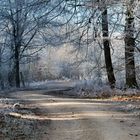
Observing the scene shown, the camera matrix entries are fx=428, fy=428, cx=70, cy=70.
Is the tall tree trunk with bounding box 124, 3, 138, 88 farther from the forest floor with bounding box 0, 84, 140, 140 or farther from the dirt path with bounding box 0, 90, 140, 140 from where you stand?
the dirt path with bounding box 0, 90, 140, 140

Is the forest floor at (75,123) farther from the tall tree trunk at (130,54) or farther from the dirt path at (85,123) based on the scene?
the tall tree trunk at (130,54)

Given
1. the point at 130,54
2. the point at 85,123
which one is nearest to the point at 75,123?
the point at 85,123

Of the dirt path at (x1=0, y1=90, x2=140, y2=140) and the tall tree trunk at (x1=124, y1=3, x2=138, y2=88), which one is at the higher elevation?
the tall tree trunk at (x1=124, y1=3, x2=138, y2=88)

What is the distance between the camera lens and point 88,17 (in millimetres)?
18484

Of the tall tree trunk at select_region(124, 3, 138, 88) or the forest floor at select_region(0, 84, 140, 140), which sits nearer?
the forest floor at select_region(0, 84, 140, 140)

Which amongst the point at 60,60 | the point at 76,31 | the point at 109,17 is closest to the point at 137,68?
the point at 109,17

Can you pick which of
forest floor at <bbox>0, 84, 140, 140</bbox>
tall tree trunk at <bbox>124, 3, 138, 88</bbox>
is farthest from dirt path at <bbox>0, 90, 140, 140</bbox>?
tall tree trunk at <bbox>124, 3, 138, 88</bbox>

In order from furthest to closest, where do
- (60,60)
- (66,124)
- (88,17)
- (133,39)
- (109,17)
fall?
(60,60)
(133,39)
(109,17)
(88,17)
(66,124)

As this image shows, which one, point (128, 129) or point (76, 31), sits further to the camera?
point (76, 31)

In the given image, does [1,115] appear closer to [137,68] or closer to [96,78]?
[137,68]

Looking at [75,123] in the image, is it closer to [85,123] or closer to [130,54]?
[85,123]

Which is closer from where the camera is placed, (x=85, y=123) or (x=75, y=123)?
(x=85, y=123)

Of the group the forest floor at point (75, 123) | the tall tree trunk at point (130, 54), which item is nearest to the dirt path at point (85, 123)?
the forest floor at point (75, 123)

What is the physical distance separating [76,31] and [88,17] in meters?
2.77
